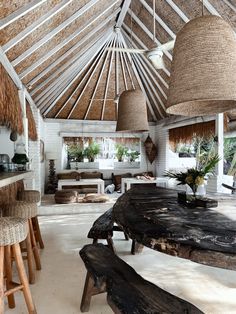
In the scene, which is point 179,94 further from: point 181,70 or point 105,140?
point 105,140

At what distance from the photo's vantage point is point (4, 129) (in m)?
5.43

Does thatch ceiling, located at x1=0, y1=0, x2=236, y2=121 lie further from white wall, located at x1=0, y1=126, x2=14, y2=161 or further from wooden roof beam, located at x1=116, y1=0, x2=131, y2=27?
white wall, located at x1=0, y1=126, x2=14, y2=161

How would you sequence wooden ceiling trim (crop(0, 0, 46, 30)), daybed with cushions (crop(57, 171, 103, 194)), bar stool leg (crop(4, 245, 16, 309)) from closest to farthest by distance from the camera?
bar stool leg (crop(4, 245, 16, 309)), wooden ceiling trim (crop(0, 0, 46, 30)), daybed with cushions (crop(57, 171, 103, 194))

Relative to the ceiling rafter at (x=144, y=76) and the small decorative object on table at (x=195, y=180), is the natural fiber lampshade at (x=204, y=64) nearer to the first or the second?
the small decorative object on table at (x=195, y=180)

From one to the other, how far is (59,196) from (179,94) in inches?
211

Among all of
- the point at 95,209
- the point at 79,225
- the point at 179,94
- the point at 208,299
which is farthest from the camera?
the point at 95,209

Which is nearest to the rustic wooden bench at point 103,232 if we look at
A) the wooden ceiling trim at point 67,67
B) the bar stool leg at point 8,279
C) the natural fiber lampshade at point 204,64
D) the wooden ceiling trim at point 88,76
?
the bar stool leg at point 8,279

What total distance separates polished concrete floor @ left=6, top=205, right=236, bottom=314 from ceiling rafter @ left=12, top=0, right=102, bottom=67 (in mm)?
2880

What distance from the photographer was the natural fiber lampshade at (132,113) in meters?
3.15

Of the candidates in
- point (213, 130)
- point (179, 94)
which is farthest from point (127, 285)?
point (213, 130)

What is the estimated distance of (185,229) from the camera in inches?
68.2

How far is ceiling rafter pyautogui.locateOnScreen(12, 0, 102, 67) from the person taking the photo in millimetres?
3828

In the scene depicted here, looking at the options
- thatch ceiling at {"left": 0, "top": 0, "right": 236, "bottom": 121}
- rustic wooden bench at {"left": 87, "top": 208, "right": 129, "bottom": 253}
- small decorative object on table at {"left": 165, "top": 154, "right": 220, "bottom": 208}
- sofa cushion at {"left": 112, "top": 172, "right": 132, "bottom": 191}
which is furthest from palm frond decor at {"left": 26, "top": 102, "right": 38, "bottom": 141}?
small decorative object on table at {"left": 165, "top": 154, "right": 220, "bottom": 208}

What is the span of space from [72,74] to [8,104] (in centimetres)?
314
